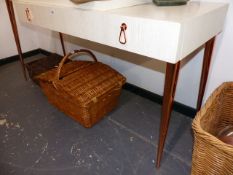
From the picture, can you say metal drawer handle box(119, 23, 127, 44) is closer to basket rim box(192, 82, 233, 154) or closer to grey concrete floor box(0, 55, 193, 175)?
basket rim box(192, 82, 233, 154)

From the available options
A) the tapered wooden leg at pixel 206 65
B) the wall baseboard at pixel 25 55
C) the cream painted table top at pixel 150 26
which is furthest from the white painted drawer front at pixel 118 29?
the wall baseboard at pixel 25 55

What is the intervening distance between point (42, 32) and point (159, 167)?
1744mm

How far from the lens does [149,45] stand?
66cm

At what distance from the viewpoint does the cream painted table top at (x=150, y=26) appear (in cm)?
61

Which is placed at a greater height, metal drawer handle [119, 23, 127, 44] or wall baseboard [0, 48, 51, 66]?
metal drawer handle [119, 23, 127, 44]

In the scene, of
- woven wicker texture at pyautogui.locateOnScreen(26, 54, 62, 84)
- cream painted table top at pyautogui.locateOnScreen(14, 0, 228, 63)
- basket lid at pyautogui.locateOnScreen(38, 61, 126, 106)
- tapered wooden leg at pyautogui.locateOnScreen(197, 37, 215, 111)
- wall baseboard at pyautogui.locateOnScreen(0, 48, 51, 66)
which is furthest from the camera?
wall baseboard at pyautogui.locateOnScreen(0, 48, 51, 66)

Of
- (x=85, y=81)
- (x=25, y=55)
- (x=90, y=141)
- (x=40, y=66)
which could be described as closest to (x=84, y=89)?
(x=85, y=81)

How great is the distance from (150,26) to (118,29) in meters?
0.13

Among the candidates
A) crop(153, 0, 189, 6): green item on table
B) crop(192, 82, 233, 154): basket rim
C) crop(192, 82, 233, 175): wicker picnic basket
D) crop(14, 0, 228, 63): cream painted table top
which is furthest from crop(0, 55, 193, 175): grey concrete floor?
crop(153, 0, 189, 6): green item on table

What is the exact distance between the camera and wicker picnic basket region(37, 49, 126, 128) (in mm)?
1087

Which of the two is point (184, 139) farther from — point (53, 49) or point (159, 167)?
point (53, 49)

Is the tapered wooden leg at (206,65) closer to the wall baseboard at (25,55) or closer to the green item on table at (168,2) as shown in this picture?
the green item on table at (168,2)

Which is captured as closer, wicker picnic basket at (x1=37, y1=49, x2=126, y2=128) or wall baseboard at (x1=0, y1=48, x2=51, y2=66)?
wicker picnic basket at (x1=37, y1=49, x2=126, y2=128)

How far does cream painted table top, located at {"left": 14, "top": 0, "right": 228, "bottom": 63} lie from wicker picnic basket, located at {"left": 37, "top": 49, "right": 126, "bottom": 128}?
30cm
